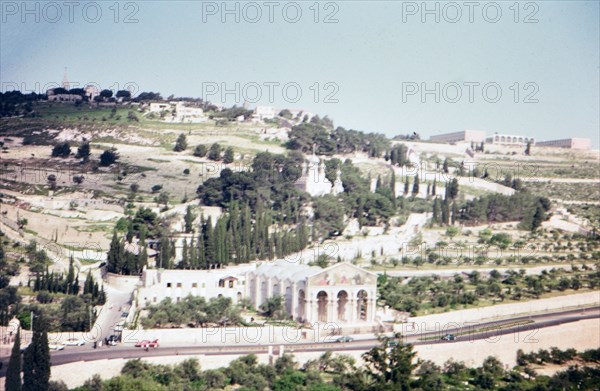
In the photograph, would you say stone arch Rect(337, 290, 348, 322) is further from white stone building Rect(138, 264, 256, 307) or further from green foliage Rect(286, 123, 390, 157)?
green foliage Rect(286, 123, 390, 157)

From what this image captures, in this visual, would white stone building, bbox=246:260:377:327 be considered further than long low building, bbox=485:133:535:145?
No

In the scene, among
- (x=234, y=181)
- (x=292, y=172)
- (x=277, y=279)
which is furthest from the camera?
(x=292, y=172)

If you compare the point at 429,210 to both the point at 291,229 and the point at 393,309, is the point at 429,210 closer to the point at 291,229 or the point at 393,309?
the point at 291,229

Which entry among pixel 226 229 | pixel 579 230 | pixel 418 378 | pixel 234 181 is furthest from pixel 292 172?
pixel 418 378

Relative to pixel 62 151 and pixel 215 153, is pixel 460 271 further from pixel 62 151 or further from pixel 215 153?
pixel 62 151

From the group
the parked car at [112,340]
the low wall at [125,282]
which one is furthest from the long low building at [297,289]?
the parked car at [112,340]

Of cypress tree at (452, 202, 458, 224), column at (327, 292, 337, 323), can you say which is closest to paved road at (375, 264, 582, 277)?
column at (327, 292, 337, 323)
